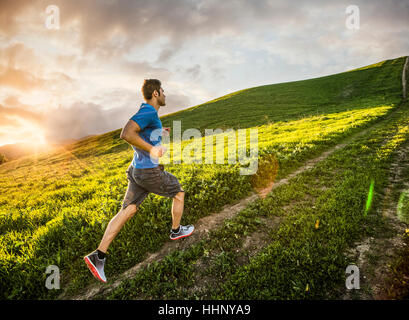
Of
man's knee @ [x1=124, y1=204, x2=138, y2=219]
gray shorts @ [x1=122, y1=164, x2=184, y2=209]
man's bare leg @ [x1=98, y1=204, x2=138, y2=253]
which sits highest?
gray shorts @ [x1=122, y1=164, x2=184, y2=209]

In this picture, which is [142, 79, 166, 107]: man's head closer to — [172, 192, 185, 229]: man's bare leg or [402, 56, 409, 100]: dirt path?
[172, 192, 185, 229]: man's bare leg

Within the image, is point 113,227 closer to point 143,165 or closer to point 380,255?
point 143,165

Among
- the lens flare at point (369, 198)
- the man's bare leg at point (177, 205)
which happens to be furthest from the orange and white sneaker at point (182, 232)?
the lens flare at point (369, 198)

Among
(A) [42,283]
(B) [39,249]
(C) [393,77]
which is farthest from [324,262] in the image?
(C) [393,77]

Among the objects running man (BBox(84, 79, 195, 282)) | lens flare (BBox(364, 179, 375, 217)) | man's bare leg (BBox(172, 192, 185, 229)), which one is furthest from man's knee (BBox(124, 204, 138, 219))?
lens flare (BBox(364, 179, 375, 217))

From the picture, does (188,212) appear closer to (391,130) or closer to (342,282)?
(342,282)

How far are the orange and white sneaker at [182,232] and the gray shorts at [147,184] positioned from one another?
1.17 meters

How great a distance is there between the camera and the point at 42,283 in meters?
4.15

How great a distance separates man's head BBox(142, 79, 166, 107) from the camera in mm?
4227

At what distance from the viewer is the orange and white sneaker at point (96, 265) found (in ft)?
13.1

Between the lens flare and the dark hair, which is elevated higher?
the dark hair

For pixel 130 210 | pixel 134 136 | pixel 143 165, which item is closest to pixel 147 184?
pixel 143 165

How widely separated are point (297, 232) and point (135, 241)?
4281mm

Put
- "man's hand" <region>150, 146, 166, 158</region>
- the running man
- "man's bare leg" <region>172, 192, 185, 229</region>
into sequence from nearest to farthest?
the running man → "man's hand" <region>150, 146, 166, 158</region> → "man's bare leg" <region>172, 192, 185, 229</region>
